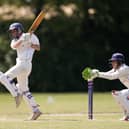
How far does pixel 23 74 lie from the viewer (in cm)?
1440

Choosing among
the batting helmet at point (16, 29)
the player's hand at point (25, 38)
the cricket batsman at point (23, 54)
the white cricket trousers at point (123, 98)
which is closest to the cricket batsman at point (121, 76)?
the white cricket trousers at point (123, 98)

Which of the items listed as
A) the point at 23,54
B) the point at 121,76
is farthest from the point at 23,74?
the point at 121,76

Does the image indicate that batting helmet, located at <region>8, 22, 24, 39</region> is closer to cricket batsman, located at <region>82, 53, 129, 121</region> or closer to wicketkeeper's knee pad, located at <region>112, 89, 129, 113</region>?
cricket batsman, located at <region>82, 53, 129, 121</region>

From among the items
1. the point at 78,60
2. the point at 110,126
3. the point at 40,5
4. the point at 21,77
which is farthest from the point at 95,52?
→ the point at 110,126

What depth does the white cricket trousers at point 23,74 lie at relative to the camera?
1429 centimetres

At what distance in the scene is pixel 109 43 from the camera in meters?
35.0


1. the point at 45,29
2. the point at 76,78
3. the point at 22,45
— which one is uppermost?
the point at 22,45

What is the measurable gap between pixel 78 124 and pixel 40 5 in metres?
22.3

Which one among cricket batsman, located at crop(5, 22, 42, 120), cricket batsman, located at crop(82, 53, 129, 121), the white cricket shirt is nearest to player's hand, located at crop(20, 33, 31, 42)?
cricket batsman, located at crop(5, 22, 42, 120)

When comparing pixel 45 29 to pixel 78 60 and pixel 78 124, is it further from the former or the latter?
pixel 78 124

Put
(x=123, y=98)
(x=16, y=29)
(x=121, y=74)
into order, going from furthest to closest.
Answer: (x=16, y=29)
(x=121, y=74)
(x=123, y=98)

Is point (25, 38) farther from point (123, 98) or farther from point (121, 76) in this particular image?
point (123, 98)

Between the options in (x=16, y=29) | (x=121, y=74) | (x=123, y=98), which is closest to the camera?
(x=123, y=98)

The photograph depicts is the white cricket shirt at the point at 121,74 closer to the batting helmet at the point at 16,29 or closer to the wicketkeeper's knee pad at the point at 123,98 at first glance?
the wicketkeeper's knee pad at the point at 123,98
